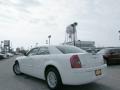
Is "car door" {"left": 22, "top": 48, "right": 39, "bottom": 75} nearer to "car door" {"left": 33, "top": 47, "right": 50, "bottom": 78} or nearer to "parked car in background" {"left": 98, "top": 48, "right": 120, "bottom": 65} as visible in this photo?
"car door" {"left": 33, "top": 47, "right": 50, "bottom": 78}

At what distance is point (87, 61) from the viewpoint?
5.45m

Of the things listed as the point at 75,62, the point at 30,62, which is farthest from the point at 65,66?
the point at 30,62

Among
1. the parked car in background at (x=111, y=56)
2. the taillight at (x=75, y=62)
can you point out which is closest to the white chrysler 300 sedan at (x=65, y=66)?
the taillight at (x=75, y=62)

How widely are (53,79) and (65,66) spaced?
854mm

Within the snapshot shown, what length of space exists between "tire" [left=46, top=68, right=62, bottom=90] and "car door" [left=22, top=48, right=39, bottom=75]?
1.24m

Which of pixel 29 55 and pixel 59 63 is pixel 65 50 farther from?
pixel 29 55

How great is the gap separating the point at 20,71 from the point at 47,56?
2.91 metres

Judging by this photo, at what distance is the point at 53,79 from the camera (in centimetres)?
592

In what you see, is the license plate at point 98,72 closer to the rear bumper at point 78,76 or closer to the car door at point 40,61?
the rear bumper at point 78,76

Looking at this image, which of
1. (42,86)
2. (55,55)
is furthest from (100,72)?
(42,86)

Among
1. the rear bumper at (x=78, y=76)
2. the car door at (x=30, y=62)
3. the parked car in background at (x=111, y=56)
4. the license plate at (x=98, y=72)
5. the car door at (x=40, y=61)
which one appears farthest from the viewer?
the parked car in background at (x=111, y=56)

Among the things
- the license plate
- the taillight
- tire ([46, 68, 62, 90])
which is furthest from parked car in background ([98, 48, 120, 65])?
the taillight

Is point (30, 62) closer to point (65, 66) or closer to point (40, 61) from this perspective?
point (40, 61)

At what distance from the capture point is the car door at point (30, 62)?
7.22m
